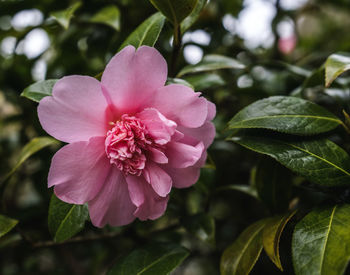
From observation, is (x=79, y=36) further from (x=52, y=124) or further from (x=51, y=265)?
(x=51, y=265)

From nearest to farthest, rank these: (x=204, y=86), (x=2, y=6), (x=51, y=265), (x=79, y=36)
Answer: (x=204, y=86), (x=2, y=6), (x=79, y=36), (x=51, y=265)

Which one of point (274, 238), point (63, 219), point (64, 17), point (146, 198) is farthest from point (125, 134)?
point (64, 17)

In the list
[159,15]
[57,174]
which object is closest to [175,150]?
[57,174]

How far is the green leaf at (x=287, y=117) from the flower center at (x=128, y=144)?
188 millimetres

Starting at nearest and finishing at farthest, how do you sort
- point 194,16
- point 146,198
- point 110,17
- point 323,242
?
1. point 323,242
2. point 146,198
3. point 194,16
4. point 110,17

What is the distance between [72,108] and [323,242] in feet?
1.62

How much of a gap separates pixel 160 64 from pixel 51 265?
1.43m

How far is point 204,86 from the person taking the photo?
817 millimetres

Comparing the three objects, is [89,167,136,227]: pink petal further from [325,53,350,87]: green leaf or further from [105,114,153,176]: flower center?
[325,53,350,87]: green leaf

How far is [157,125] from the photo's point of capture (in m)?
0.58

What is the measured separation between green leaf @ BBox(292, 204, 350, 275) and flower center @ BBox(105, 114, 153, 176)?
1.03 feet

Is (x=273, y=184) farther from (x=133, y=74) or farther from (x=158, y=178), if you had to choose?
(x=133, y=74)

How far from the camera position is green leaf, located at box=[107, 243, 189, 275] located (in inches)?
28.0

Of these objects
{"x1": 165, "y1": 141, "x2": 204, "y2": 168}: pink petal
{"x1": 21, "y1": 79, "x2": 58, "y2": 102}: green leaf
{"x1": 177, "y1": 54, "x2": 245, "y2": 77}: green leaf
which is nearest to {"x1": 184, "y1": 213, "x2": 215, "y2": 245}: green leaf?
{"x1": 165, "y1": 141, "x2": 204, "y2": 168}: pink petal
